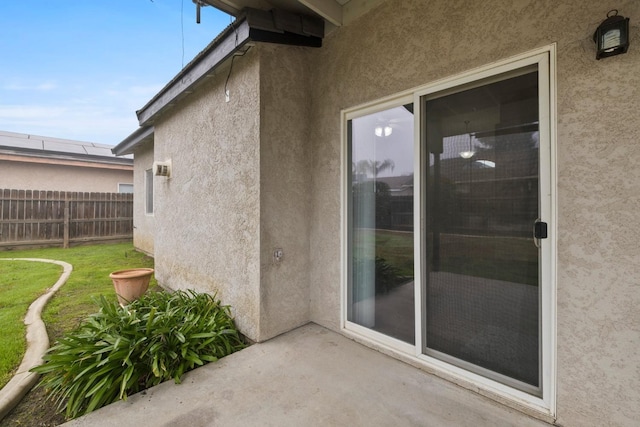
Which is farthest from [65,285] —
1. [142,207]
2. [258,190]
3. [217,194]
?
[258,190]

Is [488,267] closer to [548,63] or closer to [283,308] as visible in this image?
[548,63]

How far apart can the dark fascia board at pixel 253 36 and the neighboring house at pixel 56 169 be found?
13394 millimetres

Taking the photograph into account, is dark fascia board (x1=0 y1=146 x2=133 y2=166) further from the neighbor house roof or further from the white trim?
the white trim

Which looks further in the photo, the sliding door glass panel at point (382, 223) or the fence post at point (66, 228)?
the fence post at point (66, 228)

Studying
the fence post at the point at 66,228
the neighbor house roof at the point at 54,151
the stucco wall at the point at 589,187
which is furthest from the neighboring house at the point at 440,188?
the neighbor house roof at the point at 54,151

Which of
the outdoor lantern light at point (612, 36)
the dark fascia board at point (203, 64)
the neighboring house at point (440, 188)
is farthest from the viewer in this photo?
the dark fascia board at point (203, 64)

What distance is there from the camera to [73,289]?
5555 mm

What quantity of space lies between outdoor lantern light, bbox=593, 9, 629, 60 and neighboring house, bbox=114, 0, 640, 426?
7cm

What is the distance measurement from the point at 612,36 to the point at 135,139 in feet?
36.5

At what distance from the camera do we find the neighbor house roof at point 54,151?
12.5m

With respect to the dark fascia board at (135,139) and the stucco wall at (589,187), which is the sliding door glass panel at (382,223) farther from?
the dark fascia board at (135,139)

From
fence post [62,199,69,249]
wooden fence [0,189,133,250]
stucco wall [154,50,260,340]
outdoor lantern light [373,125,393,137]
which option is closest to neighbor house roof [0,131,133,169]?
wooden fence [0,189,133,250]

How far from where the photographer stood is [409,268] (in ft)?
10.1

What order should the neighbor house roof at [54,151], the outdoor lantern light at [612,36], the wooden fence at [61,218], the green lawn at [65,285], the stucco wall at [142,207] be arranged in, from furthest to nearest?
1. the neighbor house roof at [54,151]
2. the wooden fence at [61,218]
3. the stucco wall at [142,207]
4. the green lawn at [65,285]
5. the outdoor lantern light at [612,36]
